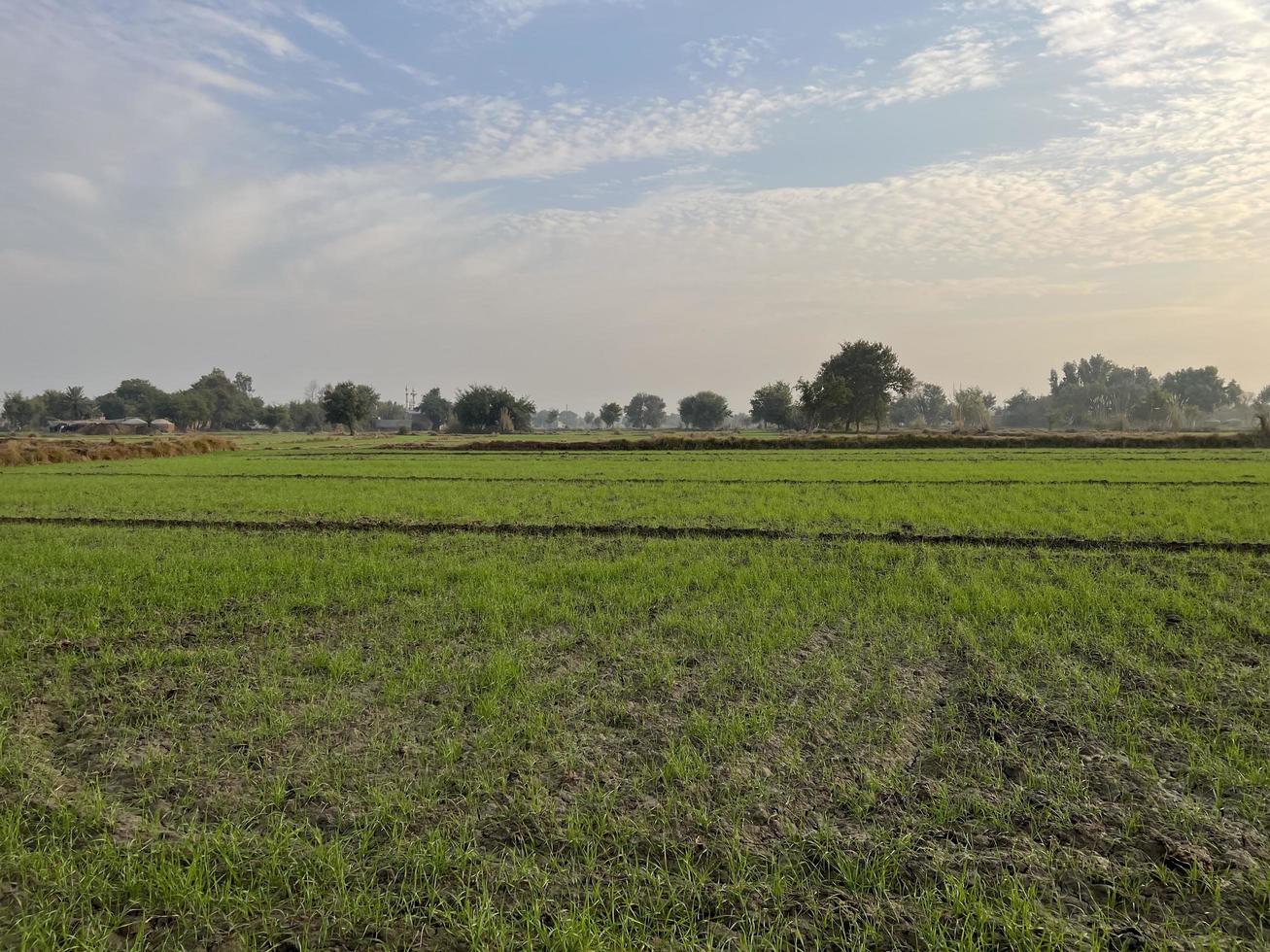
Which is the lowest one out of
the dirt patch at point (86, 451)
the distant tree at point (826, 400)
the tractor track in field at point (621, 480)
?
the tractor track in field at point (621, 480)

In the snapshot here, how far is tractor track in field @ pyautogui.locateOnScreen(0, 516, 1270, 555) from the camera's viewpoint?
33.8 ft

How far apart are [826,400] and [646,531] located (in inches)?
2482

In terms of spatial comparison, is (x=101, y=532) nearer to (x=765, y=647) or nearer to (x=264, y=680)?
(x=264, y=680)

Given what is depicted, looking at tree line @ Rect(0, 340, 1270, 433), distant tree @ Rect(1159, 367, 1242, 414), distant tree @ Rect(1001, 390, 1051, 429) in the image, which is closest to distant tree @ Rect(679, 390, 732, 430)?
tree line @ Rect(0, 340, 1270, 433)

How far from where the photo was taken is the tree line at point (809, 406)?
7594cm

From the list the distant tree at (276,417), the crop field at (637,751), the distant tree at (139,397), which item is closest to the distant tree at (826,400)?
the crop field at (637,751)

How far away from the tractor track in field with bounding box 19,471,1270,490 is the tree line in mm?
50645

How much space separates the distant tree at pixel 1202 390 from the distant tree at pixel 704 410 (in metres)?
90.8

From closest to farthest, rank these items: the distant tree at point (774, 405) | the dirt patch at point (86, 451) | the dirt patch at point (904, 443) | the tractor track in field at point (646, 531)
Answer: the tractor track in field at point (646, 531)
the dirt patch at point (86, 451)
the dirt patch at point (904, 443)
the distant tree at point (774, 405)

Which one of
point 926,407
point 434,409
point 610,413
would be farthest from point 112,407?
point 926,407

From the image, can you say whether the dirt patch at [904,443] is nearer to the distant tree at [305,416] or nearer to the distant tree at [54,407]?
the distant tree at [305,416]

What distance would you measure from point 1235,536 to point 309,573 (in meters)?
14.3

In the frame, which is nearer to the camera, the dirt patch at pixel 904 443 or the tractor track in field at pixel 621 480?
the tractor track in field at pixel 621 480

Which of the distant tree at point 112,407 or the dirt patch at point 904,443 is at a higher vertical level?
the distant tree at point 112,407
